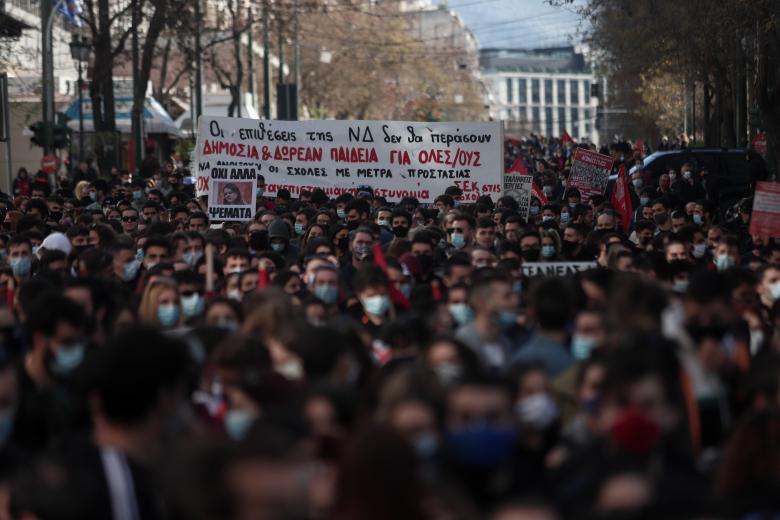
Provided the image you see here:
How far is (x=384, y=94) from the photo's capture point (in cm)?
9219

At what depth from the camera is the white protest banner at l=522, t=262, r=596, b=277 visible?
12.6 meters

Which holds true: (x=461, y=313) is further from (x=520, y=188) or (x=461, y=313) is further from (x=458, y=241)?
(x=520, y=188)

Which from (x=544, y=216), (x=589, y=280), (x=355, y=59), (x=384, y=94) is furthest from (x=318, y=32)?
(x=589, y=280)

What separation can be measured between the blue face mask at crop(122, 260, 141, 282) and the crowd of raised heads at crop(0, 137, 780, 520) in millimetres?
1412

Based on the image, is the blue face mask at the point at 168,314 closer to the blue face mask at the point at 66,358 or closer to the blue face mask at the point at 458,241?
the blue face mask at the point at 66,358

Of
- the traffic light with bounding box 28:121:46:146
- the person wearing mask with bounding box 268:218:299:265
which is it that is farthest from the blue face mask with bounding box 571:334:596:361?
the traffic light with bounding box 28:121:46:146

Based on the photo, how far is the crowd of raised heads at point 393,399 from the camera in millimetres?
4617

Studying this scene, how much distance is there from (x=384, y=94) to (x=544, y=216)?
7372cm

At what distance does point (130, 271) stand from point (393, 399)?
22.9ft

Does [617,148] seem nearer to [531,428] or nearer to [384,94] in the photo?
[531,428]

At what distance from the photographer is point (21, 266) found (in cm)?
1298

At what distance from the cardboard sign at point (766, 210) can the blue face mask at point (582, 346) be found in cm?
860

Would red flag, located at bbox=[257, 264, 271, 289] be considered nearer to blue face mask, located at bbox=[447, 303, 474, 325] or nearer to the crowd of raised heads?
the crowd of raised heads

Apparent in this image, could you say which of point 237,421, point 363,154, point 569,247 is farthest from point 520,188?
point 237,421
